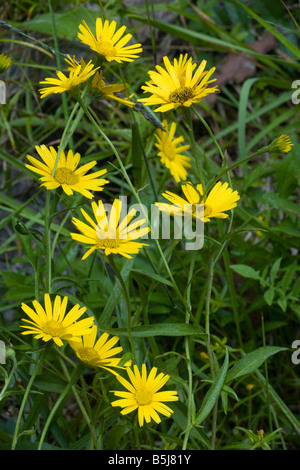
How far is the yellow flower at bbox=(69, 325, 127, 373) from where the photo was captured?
0.66 meters

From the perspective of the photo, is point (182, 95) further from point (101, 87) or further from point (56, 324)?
point (56, 324)

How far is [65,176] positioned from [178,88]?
6.4 inches

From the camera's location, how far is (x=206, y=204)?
68 centimetres

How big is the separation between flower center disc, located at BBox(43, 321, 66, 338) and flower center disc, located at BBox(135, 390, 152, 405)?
0.36 ft

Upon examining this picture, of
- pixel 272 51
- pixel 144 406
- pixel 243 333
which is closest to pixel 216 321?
pixel 243 333

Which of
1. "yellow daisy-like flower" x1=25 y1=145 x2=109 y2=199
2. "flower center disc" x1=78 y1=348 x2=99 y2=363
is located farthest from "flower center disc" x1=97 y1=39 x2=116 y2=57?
"flower center disc" x1=78 y1=348 x2=99 y2=363

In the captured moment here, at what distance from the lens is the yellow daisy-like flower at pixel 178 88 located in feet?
2.19

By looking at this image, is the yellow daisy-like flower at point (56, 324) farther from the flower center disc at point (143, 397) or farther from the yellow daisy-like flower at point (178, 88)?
the yellow daisy-like flower at point (178, 88)

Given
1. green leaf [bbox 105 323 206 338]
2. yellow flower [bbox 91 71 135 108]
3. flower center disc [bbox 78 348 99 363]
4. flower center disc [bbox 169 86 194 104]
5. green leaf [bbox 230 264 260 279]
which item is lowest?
flower center disc [bbox 78 348 99 363]

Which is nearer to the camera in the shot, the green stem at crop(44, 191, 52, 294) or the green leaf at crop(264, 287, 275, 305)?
the green stem at crop(44, 191, 52, 294)

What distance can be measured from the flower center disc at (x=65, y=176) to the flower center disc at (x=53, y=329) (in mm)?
156

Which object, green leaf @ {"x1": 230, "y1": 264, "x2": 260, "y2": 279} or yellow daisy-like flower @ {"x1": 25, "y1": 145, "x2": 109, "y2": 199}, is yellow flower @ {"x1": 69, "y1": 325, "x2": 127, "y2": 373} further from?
green leaf @ {"x1": 230, "y1": 264, "x2": 260, "y2": 279}

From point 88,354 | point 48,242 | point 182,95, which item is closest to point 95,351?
point 88,354

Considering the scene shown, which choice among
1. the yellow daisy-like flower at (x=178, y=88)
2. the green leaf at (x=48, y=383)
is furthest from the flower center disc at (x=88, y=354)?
the yellow daisy-like flower at (x=178, y=88)
